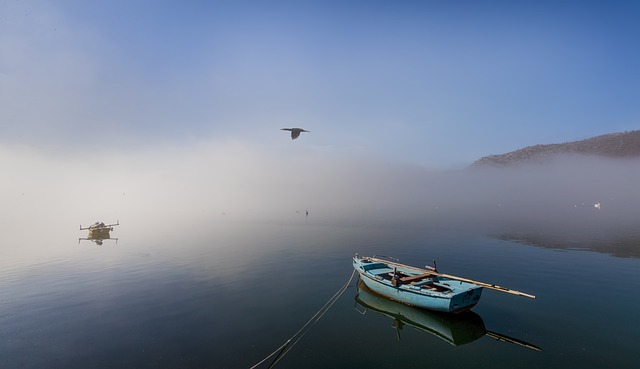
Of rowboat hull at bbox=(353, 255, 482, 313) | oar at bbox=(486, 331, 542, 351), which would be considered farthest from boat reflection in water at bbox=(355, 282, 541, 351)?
rowboat hull at bbox=(353, 255, 482, 313)

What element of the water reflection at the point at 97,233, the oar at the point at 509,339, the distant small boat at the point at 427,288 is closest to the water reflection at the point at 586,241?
the distant small boat at the point at 427,288

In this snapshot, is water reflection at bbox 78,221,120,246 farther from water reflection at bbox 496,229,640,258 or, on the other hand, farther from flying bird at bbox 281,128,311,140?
water reflection at bbox 496,229,640,258

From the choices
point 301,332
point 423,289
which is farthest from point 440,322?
point 301,332

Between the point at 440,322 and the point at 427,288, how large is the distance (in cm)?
328

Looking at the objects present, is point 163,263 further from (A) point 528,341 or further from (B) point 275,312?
(A) point 528,341

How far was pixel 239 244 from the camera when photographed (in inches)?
2817

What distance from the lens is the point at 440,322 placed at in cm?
2330

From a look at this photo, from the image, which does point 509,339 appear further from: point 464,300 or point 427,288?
point 427,288

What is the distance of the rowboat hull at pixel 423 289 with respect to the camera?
75.3 feet


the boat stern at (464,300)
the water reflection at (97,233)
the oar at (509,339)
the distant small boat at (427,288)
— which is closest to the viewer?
the oar at (509,339)

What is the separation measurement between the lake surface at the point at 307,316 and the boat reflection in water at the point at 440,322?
14 centimetres

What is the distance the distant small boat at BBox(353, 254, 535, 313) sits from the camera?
2292 cm

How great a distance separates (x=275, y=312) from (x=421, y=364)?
1407 centimetres

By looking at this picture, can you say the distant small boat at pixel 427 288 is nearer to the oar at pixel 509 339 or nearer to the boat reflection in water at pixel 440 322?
the boat reflection in water at pixel 440 322
